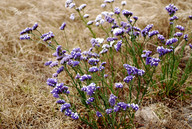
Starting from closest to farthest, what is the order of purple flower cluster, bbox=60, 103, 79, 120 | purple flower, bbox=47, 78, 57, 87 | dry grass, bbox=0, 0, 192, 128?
purple flower cluster, bbox=60, 103, 79, 120 < purple flower, bbox=47, 78, 57, 87 < dry grass, bbox=0, 0, 192, 128

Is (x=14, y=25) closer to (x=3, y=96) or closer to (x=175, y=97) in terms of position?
(x=3, y=96)

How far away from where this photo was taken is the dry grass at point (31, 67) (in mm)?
2396

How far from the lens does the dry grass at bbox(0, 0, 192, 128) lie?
2.40m

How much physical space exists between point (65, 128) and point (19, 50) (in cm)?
258

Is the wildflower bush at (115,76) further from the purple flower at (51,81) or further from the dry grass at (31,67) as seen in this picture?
the dry grass at (31,67)

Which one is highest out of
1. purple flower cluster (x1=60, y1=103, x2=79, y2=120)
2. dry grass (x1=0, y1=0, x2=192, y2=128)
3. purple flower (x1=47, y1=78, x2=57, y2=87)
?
purple flower (x1=47, y1=78, x2=57, y2=87)

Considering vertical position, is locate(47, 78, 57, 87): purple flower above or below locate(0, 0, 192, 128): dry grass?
above

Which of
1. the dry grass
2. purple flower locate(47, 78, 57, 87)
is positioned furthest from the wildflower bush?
the dry grass

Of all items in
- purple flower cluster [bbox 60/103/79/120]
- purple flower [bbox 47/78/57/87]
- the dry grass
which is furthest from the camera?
the dry grass

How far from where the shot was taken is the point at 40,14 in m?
5.33

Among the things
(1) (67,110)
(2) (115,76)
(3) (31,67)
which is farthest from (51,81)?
(3) (31,67)

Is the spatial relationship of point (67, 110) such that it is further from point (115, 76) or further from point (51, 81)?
point (115, 76)

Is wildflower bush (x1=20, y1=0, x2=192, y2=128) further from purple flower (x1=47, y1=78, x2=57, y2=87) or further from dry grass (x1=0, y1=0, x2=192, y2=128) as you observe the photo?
dry grass (x1=0, y1=0, x2=192, y2=128)

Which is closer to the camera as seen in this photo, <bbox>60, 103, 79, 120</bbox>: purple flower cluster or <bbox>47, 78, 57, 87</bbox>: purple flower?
<bbox>60, 103, 79, 120</bbox>: purple flower cluster
